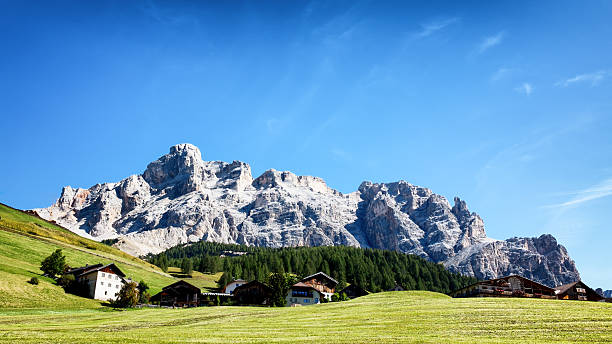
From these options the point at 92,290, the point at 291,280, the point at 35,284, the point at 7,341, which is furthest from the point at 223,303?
the point at 7,341

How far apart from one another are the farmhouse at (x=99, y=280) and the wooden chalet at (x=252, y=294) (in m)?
28.7

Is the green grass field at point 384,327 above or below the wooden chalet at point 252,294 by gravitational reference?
below

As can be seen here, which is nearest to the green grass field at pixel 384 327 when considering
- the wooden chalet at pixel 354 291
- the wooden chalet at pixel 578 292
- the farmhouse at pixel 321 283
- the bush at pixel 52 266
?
the bush at pixel 52 266

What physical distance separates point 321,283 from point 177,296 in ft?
124

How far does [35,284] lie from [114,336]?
60.7 metres

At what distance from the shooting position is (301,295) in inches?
3848

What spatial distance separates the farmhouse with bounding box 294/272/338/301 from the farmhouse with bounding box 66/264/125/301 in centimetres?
4648

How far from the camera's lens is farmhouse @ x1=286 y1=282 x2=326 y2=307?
97.2m

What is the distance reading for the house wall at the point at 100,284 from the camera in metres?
94.1

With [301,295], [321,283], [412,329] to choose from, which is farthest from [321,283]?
[412,329]

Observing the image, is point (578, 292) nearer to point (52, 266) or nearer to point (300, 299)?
point (300, 299)

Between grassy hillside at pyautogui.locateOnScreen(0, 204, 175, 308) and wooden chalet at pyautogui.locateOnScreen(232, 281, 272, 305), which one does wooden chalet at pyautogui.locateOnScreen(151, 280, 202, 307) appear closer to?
wooden chalet at pyautogui.locateOnScreen(232, 281, 272, 305)

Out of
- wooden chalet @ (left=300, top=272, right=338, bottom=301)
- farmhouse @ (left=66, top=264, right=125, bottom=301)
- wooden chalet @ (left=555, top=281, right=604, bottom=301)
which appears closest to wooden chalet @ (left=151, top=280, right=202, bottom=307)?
farmhouse @ (left=66, top=264, right=125, bottom=301)

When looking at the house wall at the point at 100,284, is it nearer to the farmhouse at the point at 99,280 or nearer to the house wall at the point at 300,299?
the farmhouse at the point at 99,280
